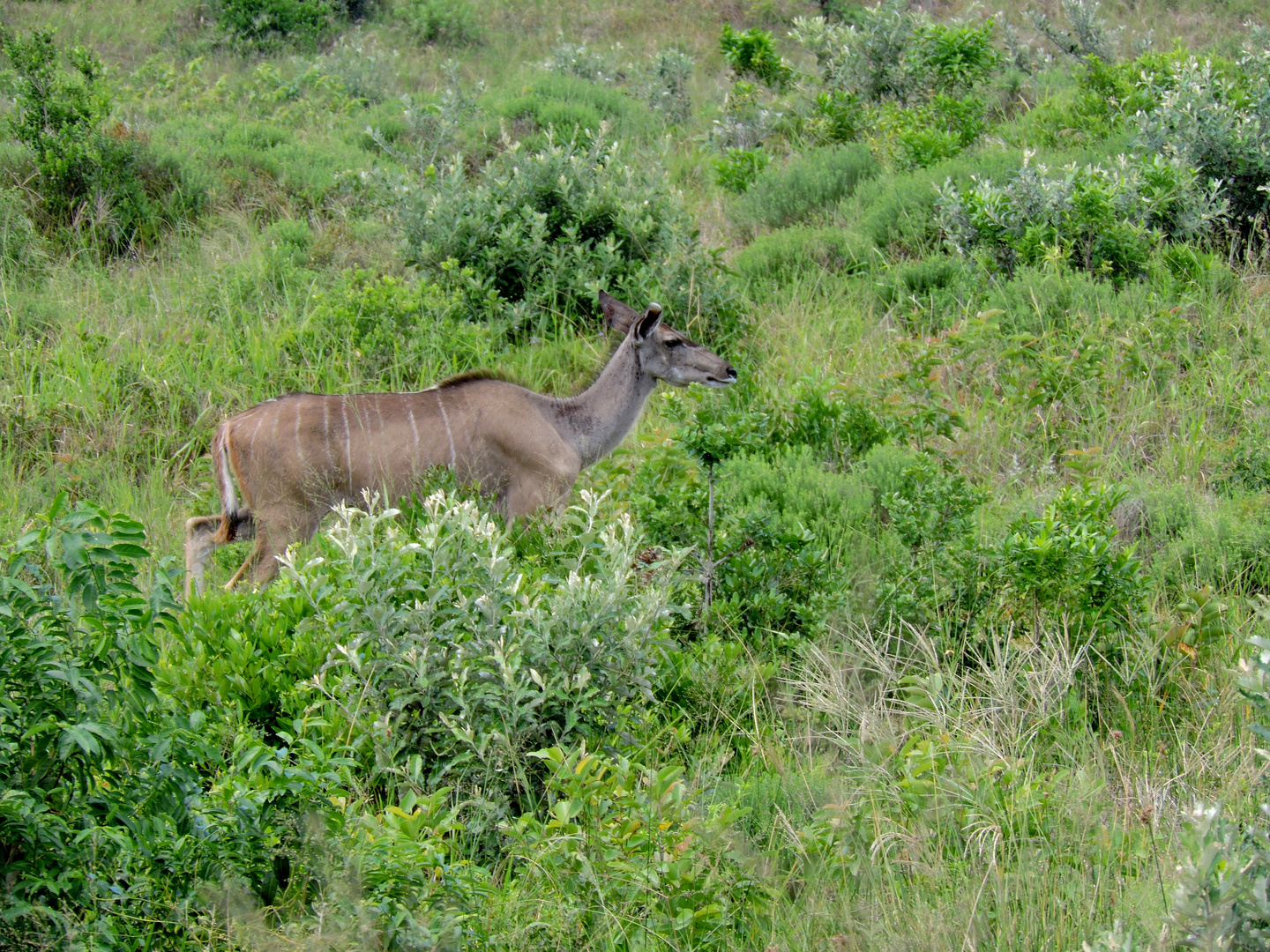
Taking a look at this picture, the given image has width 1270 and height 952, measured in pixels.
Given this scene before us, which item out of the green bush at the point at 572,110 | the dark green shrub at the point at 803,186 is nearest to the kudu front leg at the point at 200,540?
the dark green shrub at the point at 803,186

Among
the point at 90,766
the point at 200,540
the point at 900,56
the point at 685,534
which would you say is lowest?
the point at 200,540

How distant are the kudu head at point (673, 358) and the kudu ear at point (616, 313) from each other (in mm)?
276

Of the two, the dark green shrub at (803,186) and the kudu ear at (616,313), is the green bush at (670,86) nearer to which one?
the dark green shrub at (803,186)

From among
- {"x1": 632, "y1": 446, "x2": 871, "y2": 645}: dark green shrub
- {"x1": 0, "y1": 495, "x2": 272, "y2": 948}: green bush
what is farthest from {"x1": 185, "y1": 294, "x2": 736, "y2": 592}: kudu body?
{"x1": 0, "y1": 495, "x2": 272, "y2": 948}: green bush

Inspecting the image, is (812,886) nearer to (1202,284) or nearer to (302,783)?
(302,783)

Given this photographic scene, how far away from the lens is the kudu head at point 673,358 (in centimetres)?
774

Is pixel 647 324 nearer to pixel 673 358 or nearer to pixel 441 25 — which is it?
pixel 673 358

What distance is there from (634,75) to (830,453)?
1034cm

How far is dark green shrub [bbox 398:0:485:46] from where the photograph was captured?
68.6 ft

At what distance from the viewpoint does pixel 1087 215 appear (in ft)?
29.1

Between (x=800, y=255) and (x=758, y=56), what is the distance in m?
5.66

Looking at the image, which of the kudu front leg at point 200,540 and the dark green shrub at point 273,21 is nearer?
the kudu front leg at point 200,540

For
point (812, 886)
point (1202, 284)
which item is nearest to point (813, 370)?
point (1202, 284)

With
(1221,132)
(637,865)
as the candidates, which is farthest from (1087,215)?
(637,865)
